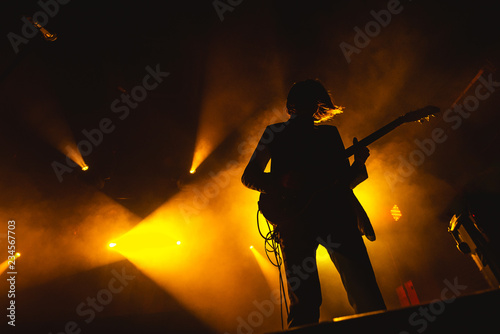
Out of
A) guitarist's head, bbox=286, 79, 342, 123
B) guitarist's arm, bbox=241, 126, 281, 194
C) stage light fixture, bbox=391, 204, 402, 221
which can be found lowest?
Answer: stage light fixture, bbox=391, 204, 402, 221

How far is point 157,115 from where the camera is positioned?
5.77 m

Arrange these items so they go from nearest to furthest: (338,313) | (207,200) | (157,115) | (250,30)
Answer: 1. (338,313)
2. (250,30)
3. (157,115)
4. (207,200)

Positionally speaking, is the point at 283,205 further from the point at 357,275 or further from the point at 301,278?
the point at 357,275

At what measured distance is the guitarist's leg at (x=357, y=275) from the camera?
140 centimetres

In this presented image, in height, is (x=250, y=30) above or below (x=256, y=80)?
above

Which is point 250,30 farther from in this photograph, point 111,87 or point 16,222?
point 16,222

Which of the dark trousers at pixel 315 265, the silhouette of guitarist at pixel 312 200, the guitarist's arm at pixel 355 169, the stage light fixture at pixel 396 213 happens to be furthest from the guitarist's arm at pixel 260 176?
the stage light fixture at pixel 396 213

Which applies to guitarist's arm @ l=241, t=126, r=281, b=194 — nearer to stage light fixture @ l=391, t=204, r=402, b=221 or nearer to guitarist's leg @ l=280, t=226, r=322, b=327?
guitarist's leg @ l=280, t=226, r=322, b=327

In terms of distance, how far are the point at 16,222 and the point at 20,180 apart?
0.91 metres

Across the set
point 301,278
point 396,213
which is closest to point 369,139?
point 301,278

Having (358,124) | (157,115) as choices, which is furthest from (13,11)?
(358,124)

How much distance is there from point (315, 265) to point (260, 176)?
800mm

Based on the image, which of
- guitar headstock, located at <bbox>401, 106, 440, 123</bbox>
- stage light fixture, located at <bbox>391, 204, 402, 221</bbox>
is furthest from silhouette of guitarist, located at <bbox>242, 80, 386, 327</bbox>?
stage light fixture, located at <bbox>391, 204, 402, 221</bbox>

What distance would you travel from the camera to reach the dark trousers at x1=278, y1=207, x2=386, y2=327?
4.54 ft
